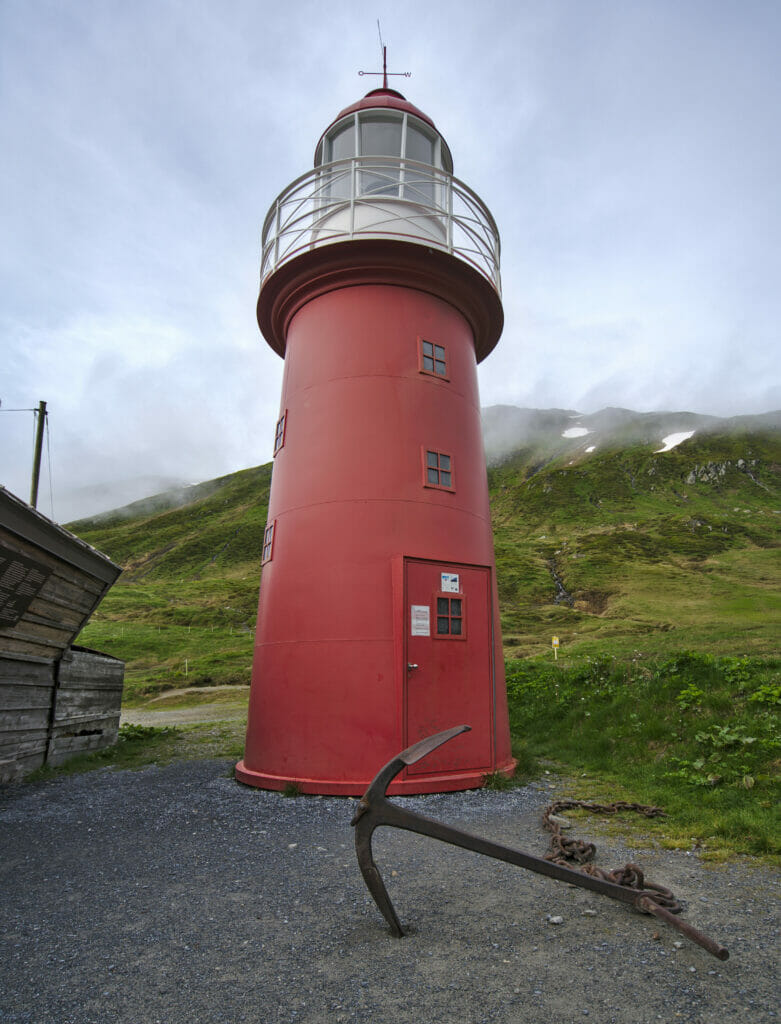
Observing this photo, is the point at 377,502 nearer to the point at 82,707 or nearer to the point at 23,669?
the point at 23,669

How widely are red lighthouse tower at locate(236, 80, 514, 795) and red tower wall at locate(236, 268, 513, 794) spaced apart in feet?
0.08

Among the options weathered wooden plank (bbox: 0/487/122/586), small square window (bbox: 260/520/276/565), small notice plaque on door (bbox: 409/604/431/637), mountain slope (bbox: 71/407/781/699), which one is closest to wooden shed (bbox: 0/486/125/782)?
weathered wooden plank (bbox: 0/487/122/586)

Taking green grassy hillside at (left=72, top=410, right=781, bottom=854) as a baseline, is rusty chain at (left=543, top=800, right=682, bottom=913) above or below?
below

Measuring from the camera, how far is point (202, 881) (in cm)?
511

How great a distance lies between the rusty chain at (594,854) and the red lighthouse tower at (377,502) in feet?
5.26

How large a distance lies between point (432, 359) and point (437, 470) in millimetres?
1862

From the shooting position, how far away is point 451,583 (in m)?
8.77

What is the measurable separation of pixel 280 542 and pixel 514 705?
20.5 ft

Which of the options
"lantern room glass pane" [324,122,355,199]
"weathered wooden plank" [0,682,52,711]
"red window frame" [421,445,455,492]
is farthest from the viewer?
"lantern room glass pane" [324,122,355,199]

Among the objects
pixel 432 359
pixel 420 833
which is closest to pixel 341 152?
pixel 432 359

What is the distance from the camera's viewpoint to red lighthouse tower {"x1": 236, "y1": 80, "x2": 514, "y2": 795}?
26.6 feet

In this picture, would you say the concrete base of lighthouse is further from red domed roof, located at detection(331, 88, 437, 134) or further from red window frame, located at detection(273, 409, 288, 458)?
red domed roof, located at detection(331, 88, 437, 134)

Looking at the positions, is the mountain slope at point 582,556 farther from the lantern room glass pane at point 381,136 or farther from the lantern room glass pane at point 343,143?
the lantern room glass pane at point 343,143

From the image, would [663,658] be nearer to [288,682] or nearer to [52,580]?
[288,682]
